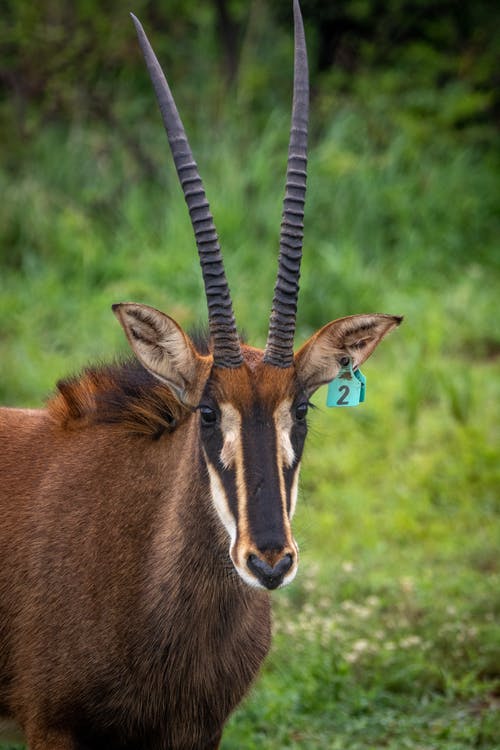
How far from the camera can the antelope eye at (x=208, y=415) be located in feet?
12.0

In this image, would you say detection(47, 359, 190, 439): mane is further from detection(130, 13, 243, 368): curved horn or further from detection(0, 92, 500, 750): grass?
detection(0, 92, 500, 750): grass

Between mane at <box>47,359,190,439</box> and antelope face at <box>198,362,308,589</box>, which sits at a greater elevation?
mane at <box>47,359,190,439</box>

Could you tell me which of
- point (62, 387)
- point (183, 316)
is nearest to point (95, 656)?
point (62, 387)

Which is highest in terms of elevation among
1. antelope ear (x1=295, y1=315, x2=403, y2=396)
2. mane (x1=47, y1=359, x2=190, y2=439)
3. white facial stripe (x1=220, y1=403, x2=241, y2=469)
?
antelope ear (x1=295, y1=315, x2=403, y2=396)

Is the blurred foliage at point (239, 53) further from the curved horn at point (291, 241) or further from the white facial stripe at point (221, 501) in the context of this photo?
the white facial stripe at point (221, 501)

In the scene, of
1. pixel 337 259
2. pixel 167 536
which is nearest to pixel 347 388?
pixel 167 536

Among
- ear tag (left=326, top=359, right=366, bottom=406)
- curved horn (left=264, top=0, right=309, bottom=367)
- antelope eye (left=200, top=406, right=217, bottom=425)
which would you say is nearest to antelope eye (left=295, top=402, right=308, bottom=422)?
curved horn (left=264, top=0, right=309, bottom=367)

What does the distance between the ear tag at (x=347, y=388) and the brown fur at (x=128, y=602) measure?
0.50m

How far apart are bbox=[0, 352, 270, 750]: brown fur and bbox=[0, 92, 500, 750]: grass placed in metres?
1.21

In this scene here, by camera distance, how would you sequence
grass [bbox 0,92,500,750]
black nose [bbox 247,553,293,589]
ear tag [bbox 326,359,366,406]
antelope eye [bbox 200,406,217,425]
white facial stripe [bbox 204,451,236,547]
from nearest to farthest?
black nose [bbox 247,553,293,589] < white facial stripe [bbox 204,451,236,547] < antelope eye [bbox 200,406,217,425] < ear tag [bbox 326,359,366,406] < grass [bbox 0,92,500,750]

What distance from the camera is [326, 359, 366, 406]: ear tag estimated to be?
4.07 m

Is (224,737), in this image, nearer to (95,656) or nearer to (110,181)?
(95,656)

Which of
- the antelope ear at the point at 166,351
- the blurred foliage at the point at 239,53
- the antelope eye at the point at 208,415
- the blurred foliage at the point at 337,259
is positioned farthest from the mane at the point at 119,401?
the blurred foliage at the point at 239,53

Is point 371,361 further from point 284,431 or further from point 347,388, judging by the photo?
→ point 284,431
